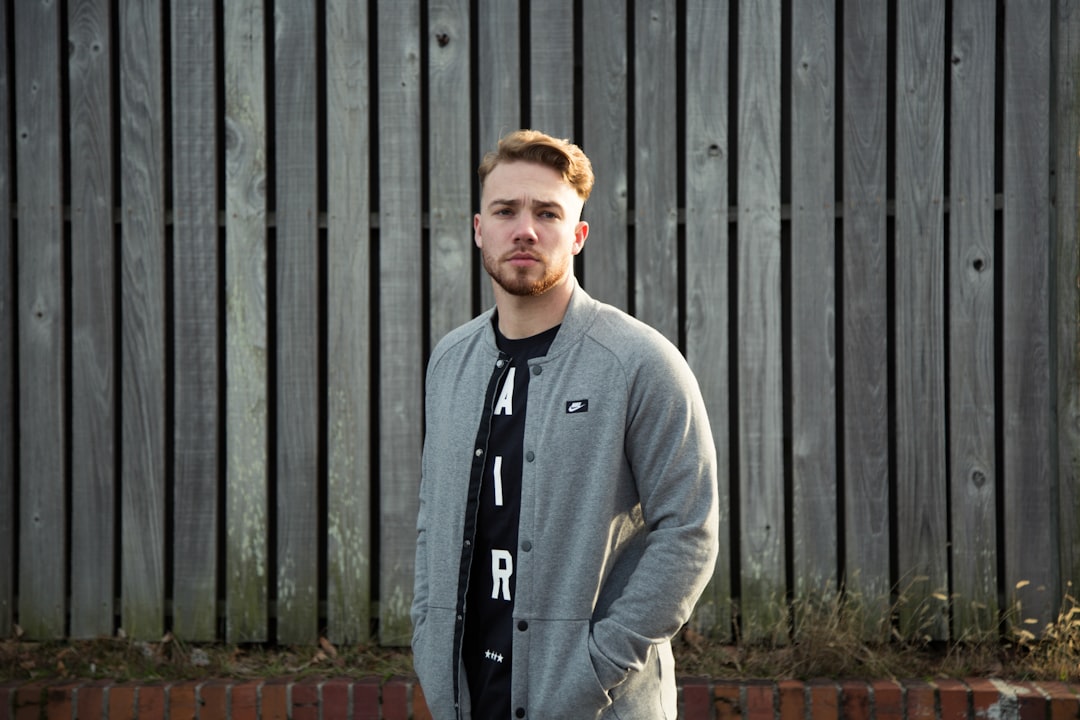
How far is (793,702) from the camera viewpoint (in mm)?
3479

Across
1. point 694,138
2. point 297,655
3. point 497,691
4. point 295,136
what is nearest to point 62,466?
point 297,655

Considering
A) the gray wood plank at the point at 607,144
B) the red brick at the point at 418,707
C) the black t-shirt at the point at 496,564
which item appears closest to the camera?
the black t-shirt at the point at 496,564

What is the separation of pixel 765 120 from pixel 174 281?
2594mm

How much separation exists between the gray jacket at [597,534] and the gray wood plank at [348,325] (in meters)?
1.69

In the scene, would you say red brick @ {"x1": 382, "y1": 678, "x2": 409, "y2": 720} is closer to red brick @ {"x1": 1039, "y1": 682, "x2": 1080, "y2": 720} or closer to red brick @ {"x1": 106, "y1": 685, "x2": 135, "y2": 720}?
red brick @ {"x1": 106, "y1": 685, "x2": 135, "y2": 720}

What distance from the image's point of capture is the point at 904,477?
3869 millimetres

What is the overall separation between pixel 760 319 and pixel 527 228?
1901mm

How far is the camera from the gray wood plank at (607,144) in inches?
154

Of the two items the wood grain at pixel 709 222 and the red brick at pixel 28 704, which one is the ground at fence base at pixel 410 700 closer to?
the red brick at pixel 28 704

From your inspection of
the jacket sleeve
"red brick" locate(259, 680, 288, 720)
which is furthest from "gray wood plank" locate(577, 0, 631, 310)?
"red brick" locate(259, 680, 288, 720)

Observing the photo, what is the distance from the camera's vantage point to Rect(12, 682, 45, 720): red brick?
3.60 m

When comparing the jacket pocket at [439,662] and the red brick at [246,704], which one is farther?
the red brick at [246,704]

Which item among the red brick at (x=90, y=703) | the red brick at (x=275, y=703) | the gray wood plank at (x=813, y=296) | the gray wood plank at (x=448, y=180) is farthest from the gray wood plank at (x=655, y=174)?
the red brick at (x=90, y=703)

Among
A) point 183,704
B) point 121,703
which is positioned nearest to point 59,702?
point 121,703
